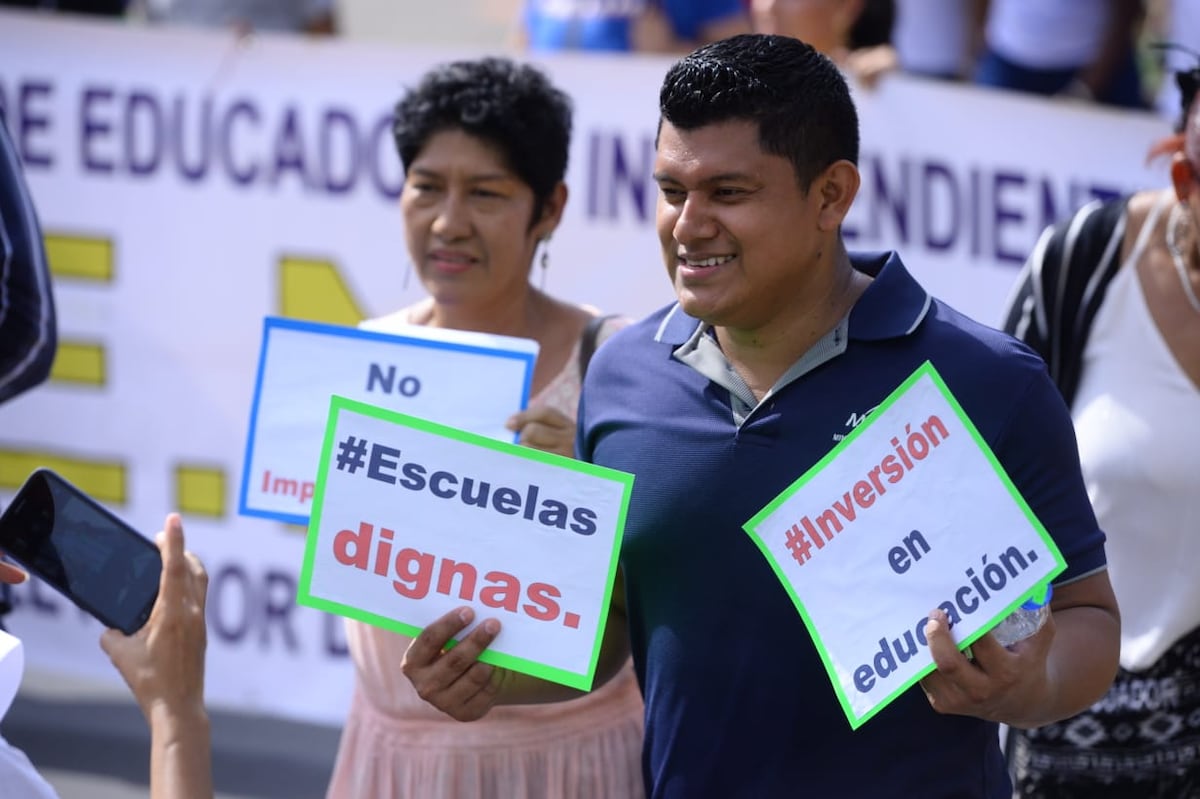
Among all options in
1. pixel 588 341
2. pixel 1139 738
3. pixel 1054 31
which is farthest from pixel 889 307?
pixel 1054 31

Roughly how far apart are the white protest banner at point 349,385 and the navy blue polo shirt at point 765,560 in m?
0.62

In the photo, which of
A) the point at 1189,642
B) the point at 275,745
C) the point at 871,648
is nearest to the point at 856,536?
the point at 871,648

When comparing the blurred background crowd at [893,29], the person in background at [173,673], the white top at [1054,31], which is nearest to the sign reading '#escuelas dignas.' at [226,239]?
the blurred background crowd at [893,29]

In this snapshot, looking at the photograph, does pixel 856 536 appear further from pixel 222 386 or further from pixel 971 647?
pixel 222 386

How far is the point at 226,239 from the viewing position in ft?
18.1

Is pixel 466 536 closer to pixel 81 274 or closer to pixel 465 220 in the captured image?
pixel 465 220

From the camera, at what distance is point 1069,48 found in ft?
20.4

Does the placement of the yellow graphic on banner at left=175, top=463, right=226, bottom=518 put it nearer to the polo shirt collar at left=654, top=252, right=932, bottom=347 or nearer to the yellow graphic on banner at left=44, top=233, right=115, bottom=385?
the yellow graphic on banner at left=44, top=233, right=115, bottom=385

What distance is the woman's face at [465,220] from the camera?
10.9 ft

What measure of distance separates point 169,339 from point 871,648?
3.87 meters

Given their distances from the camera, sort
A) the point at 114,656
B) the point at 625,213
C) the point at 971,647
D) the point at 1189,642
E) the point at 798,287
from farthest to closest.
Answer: the point at 625,213 < the point at 1189,642 < the point at 798,287 < the point at 114,656 < the point at 971,647

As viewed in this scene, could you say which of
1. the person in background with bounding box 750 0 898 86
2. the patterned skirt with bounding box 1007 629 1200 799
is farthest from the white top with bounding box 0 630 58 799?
the person in background with bounding box 750 0 898 86

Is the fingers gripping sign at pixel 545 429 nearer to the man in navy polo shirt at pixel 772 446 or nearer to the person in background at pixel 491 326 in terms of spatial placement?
the person in background at pixel 491 326

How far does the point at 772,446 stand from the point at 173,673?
843mm
